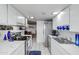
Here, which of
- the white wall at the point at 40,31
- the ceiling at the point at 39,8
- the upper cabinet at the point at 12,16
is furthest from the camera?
the white wall at the point at 40,31

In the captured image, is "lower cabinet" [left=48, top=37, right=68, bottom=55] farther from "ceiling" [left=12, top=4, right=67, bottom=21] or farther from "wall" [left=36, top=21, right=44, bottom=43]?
"wall" [left=36, top=21, right=44, bottom=43]

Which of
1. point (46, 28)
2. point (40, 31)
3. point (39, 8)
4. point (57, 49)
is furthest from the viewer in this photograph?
point (40, 31)

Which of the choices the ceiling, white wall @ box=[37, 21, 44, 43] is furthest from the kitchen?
white wall @ box=[37, 21, 44, 43]

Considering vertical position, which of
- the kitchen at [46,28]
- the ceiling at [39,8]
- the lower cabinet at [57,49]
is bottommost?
the lower cabinet at [57,49]

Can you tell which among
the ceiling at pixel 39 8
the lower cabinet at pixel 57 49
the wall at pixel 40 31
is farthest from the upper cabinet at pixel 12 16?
the wall at pixel 40 31

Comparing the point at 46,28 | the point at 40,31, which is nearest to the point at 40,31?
the point at 40,31

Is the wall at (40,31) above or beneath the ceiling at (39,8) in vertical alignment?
beneath

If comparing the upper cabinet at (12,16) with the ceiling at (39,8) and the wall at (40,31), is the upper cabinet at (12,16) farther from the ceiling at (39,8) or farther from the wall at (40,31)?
the wall at (40,31)

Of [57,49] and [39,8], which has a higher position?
[39,8]

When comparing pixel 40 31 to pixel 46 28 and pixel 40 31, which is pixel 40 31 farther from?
pixel 46 28

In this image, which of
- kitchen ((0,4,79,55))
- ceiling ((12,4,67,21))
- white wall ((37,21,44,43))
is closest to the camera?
kitchen ((0,4,79,55))

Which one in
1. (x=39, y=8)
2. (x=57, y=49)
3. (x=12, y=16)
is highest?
(x=39, y=8)
